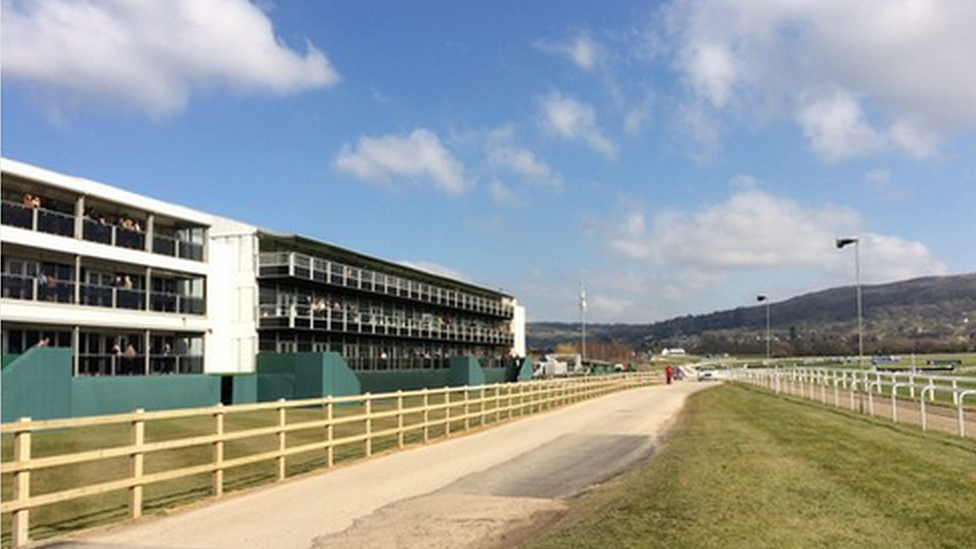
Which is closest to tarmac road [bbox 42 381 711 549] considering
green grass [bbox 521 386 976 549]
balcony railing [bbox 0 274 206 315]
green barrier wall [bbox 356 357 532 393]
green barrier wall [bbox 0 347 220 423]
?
green grass [bbox 521 386 976 549]

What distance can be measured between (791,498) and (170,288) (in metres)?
39.4

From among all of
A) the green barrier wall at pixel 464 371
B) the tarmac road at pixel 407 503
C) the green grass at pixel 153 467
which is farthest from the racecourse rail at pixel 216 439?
the green barrier wall at pixel 464 371

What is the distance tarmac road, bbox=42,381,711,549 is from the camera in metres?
9.31

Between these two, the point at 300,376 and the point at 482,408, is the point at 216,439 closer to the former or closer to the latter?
the point at 482,408

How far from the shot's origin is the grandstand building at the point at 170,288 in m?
35.0

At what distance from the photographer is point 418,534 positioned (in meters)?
9.48

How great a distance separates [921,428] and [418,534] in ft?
47.2

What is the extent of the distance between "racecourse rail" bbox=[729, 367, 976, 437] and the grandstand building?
25.5 m

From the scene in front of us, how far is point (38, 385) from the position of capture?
Result: 2786 cm

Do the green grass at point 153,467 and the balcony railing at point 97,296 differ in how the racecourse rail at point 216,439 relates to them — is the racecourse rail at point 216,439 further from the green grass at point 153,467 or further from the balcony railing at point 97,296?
the balcony railing at point 97,296

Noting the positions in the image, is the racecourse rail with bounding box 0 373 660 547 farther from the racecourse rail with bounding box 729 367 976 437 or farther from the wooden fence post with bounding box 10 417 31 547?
the racecourse rail with bounding box 729 367 976 437

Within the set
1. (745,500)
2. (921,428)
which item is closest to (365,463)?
(745,500)

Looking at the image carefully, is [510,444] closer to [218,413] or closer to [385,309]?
[218,413]

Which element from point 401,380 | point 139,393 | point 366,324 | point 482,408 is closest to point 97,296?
point 139,393
